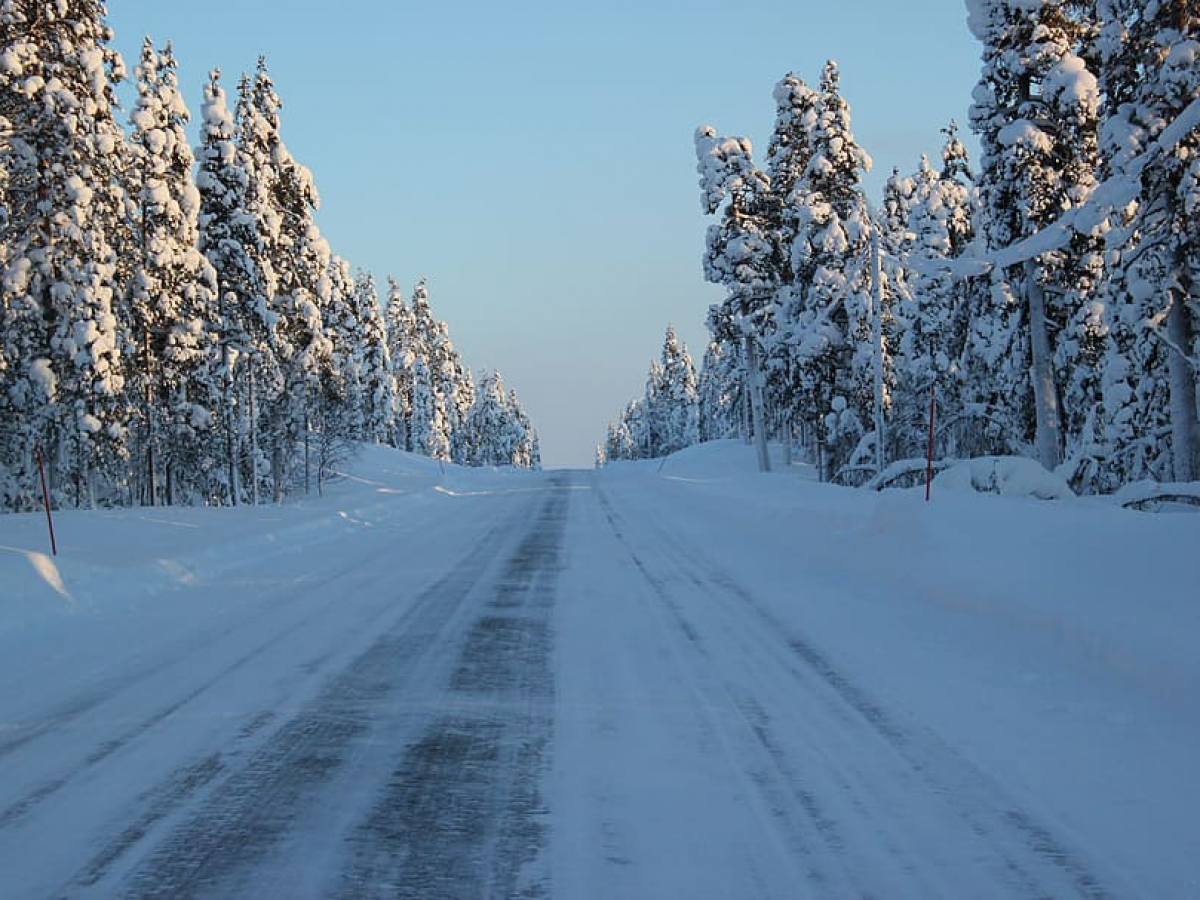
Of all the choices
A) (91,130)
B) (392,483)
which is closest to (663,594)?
(91,130)

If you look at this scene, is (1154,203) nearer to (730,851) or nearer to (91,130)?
(730,851)

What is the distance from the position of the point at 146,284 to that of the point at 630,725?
29.3m

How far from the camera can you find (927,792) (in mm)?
4445

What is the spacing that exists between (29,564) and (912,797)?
31.6 feet

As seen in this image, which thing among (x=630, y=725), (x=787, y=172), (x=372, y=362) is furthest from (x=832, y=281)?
(x=372, y=362)

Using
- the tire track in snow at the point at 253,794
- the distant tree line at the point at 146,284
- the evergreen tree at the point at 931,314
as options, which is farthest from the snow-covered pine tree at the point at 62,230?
the evergreen tree at the point at 931,314

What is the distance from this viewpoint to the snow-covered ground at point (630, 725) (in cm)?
369

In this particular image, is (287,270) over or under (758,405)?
over

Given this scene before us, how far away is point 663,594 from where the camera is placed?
10.8 meters

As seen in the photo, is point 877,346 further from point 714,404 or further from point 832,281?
point 714,404

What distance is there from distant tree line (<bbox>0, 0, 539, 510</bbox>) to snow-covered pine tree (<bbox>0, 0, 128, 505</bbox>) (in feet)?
0.16

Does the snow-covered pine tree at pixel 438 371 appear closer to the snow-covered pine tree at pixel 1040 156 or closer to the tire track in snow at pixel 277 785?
the snow-covered pine tree at pixel 1040 156

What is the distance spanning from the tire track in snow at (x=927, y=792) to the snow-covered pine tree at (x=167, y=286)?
27.4m

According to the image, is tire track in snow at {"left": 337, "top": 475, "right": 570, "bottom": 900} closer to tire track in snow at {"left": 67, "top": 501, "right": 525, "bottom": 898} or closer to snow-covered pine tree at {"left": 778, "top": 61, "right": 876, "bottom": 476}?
tire track in snow at {"left": 67, "top": 501, "right": 525, "bottom": 898}
